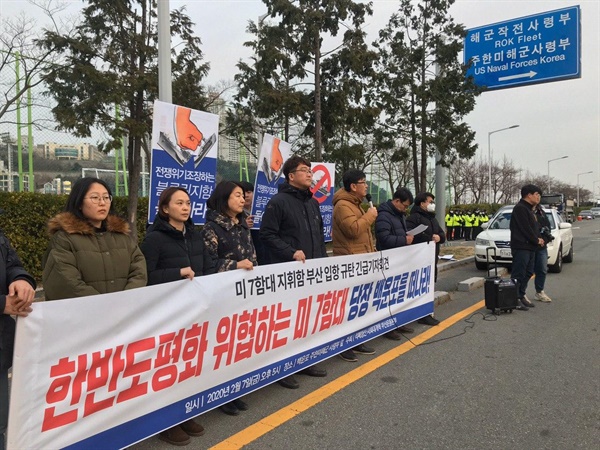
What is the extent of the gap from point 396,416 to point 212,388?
4.23ft

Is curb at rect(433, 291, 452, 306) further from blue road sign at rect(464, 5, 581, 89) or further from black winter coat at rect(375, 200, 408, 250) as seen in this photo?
blue road sign at rect(464, 5, 581, 89)

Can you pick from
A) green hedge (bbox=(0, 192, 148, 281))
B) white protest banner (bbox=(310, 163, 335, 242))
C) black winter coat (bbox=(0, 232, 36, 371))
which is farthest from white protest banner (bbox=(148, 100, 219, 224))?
white protest banner (bbox=(310, 163, 335, 242))

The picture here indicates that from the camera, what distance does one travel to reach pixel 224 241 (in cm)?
355

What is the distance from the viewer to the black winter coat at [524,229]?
625cm

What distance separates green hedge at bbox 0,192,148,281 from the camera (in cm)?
694

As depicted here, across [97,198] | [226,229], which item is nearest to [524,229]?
[226,229]

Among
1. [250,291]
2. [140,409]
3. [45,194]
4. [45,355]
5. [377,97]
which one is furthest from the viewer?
[377,97]

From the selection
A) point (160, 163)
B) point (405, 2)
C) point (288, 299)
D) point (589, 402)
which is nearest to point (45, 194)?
point (160, 163)

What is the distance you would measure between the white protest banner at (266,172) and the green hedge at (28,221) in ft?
7.46

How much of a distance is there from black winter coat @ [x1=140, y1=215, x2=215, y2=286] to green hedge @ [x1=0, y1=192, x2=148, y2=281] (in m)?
4.32

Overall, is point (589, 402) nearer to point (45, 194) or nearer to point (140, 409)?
point (140, 409)

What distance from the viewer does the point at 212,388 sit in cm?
304

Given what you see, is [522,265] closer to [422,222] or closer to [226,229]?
[422,222]

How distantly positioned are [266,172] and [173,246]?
345 cm
